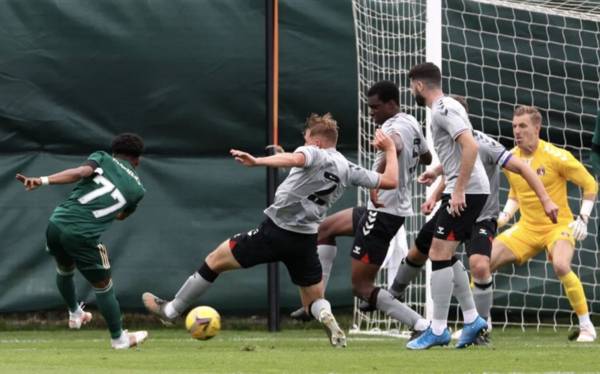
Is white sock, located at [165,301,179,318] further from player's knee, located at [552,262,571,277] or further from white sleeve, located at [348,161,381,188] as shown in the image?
player's knee, located at [552,262,571,277]

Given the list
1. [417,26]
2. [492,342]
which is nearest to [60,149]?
[417,26]

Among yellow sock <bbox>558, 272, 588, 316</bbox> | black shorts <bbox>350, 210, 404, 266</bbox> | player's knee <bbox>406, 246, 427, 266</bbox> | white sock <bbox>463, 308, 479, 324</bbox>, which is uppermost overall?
black shorts <bbox>350, 210, 404, 266</bbox>

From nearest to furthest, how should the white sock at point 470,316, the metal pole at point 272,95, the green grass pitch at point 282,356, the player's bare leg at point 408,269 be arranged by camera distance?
the green grass pitch at point 282,356, the white sock at point 470,316, the player's bare leg at point 408,269, the metal pole at point 272,95

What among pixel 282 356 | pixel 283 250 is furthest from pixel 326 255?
pixel 282 356

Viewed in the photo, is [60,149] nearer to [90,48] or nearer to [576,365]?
[90,48]

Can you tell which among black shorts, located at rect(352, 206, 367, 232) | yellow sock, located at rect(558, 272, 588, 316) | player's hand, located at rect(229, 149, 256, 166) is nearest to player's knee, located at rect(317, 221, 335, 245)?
black shorts, located at rect(352, 206, 367, 232)

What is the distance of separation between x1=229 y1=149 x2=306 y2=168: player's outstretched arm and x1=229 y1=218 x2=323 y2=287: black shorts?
2.27 ft

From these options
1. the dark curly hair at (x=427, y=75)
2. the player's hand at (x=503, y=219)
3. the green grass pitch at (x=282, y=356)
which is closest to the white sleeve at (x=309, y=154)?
the dark curly hair at (x=427, y=75)

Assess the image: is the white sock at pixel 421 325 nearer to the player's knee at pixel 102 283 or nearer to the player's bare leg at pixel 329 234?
the player's bare leg at pixel 329 234

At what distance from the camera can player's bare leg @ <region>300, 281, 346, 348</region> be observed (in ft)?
32.9

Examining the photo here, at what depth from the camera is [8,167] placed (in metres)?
13.1

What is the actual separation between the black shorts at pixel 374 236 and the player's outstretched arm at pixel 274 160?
1168 mm

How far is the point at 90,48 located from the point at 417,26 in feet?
10.4

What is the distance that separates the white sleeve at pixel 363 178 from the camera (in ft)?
32.5
